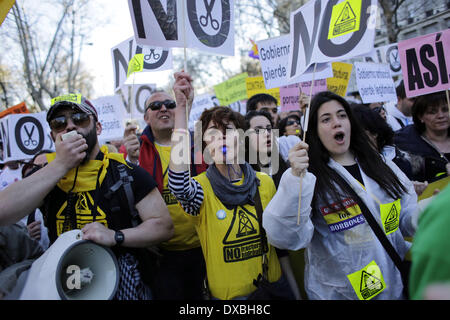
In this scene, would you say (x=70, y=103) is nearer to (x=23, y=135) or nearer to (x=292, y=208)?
(x=292, y=208)

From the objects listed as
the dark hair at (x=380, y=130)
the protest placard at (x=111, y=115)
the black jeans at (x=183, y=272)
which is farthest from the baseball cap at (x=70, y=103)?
the protest placard at (x=111, y=115)

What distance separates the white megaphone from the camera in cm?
126

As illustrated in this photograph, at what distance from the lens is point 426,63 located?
9.75 feet

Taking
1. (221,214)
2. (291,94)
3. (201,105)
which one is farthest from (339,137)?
(201,105)

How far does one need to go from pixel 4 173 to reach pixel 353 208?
4848 mm

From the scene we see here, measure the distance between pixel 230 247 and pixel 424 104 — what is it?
2427 millimetres

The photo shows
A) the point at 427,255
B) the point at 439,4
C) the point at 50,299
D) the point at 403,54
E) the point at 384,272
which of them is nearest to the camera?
the point at 427,255

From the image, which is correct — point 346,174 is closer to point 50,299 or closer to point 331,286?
point 331,286

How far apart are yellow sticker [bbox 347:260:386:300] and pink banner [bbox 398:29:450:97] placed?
1.92 meters

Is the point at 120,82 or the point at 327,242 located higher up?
the point at 120,82

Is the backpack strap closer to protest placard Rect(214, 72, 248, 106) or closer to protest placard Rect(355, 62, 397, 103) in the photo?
protest placard Rect(355, 62, 397, 103)

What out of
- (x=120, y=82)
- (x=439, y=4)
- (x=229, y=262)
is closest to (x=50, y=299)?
(x=229, y=262)

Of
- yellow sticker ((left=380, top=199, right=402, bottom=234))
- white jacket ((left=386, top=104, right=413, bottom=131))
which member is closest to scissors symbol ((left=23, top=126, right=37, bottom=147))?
yellow sticker ((left=380, top=199, right=402, bottom=234))

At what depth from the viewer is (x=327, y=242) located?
5.97 ft
